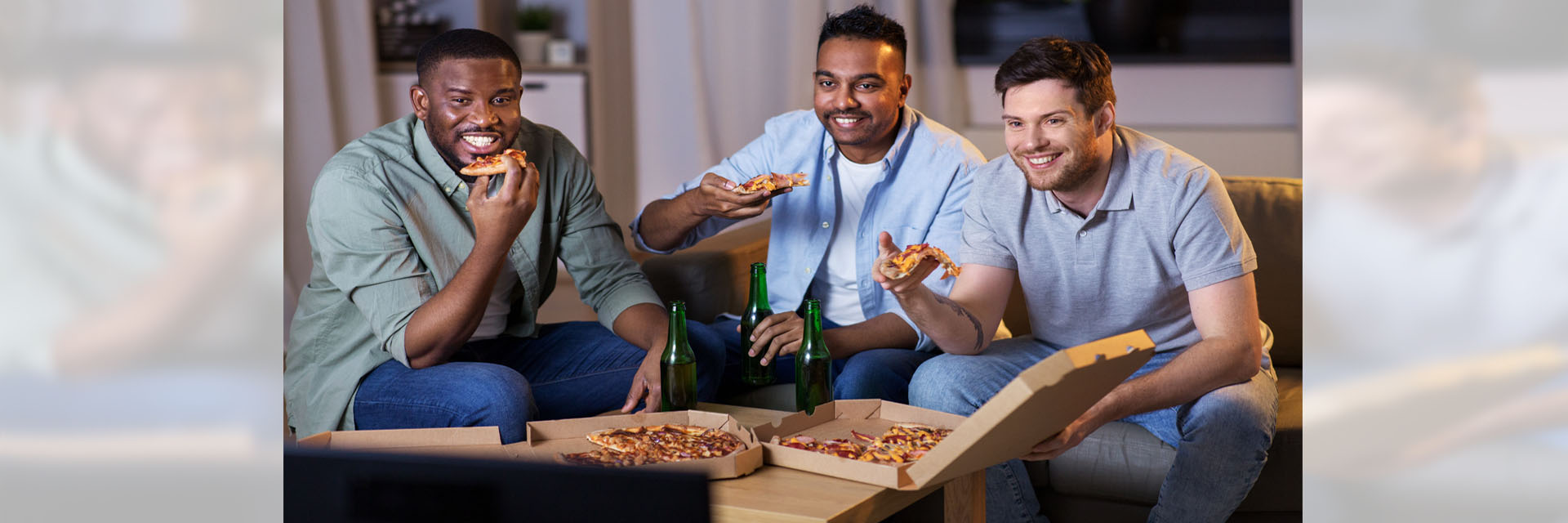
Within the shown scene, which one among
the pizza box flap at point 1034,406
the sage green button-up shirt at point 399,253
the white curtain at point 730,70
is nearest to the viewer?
the pizza box flap at point 1034,406

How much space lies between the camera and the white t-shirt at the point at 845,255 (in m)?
2.45

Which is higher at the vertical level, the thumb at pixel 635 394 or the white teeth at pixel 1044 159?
the white teeth at pixel 1044 159

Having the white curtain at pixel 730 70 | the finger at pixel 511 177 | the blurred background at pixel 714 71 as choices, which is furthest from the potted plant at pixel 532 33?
the finger at pixel 511 177

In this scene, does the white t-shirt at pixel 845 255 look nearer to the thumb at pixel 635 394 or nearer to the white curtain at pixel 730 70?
the thumb at pixel 635 394

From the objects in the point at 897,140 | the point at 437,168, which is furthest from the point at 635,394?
the point at 897,140

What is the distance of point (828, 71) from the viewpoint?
2350 mm

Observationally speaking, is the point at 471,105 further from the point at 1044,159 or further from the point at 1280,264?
the point at 1280,264

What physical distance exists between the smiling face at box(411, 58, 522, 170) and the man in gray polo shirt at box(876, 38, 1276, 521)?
2.48 ft

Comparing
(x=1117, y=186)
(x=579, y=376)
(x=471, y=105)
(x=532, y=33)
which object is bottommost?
(x=579, y=376)

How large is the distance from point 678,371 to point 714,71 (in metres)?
3.14

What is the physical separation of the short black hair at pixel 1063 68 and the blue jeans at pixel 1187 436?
1.59 ft

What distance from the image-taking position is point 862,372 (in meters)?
2.16
